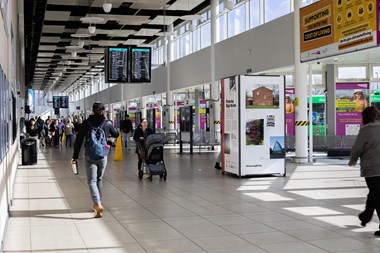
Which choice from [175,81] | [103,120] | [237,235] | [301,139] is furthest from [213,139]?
[237,235]

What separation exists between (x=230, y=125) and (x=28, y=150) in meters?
6.92

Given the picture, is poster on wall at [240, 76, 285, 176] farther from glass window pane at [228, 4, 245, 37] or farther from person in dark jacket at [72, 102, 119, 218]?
glass window pane at [228, 4, 245, 37]

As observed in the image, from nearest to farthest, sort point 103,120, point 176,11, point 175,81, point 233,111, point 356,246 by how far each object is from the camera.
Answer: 1. point 356,246
2. point 103,120
3. point 233,111
4. point 176,11
5. point 175,81

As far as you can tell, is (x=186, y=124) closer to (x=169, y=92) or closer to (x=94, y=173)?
(x=169, y=92)

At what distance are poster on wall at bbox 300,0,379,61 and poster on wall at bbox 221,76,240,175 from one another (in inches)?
120

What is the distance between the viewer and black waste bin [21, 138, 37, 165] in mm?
15344

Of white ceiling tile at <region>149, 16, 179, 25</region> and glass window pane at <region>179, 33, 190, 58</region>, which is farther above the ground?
white ceiling tile at <region>149, 16, 179, 25</region>

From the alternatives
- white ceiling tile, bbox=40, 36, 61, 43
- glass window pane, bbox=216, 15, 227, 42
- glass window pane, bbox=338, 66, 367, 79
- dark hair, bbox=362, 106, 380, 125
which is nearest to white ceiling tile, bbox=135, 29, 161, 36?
white ceiling tile, bbox=40, 36, 61, 43

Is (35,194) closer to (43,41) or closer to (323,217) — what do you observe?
(323,217)

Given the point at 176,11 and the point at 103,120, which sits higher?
the point at 176,11

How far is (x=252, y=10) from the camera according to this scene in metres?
18.9

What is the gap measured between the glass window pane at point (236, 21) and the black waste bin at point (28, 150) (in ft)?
29.8

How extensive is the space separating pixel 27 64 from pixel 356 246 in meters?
27.2

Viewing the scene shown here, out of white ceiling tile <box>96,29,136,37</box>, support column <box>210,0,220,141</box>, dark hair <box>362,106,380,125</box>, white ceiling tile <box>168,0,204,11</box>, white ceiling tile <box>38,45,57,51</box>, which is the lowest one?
dark hair <box>362,106,380,125</box>
